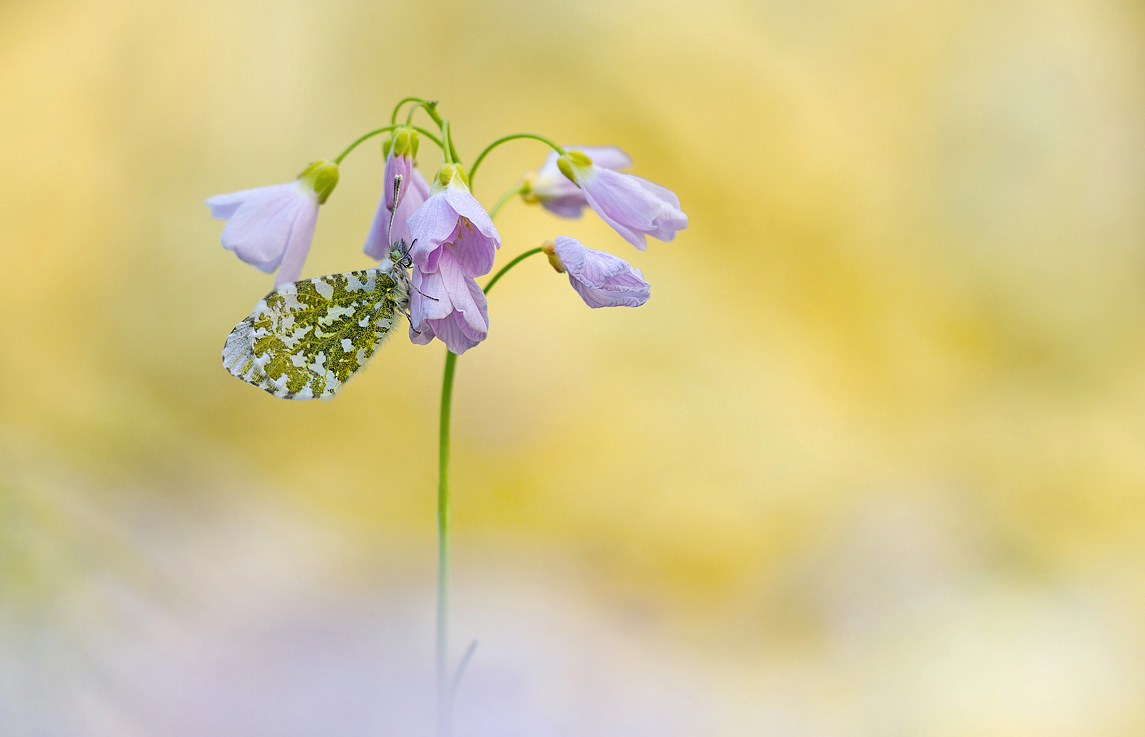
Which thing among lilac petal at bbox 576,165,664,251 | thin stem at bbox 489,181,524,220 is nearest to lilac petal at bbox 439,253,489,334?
thin stem at bbox 489,181,524,220

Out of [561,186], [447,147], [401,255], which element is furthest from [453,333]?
[561,186]

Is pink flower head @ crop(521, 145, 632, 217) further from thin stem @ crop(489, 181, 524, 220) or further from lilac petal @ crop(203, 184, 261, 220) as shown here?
lilac petal @ crop(203, 184, 261, 220)

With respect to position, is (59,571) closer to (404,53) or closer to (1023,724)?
(404,53)

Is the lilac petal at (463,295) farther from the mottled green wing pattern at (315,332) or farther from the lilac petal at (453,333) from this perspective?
the mottled green wing pattern at (315,332)

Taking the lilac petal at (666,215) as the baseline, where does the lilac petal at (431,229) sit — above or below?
below

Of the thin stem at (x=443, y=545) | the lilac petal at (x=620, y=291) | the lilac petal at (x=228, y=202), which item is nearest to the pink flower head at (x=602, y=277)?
the lilac petal at (x=620, y=291)
